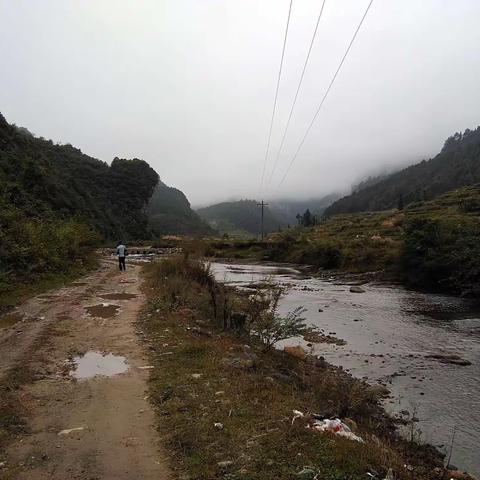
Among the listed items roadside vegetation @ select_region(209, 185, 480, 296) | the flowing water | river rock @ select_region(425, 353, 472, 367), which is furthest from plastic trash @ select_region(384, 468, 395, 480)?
roadside vegetation @ select_region(209, 185, 480, 296)

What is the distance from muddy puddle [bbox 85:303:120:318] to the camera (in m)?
15.5

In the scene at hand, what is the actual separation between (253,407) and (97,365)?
13.5 ft

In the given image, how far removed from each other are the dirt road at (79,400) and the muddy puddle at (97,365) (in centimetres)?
2

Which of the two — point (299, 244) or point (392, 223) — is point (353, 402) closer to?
point (299, 244)

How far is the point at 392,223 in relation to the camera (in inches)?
2968

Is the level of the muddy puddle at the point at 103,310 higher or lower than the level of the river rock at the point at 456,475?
higher

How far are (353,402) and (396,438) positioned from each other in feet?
3.24

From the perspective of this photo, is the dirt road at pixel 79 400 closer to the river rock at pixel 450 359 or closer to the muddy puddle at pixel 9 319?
the muddy puddle at pixel 9 319

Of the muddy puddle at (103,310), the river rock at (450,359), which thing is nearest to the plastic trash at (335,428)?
the river rock at (450,359)

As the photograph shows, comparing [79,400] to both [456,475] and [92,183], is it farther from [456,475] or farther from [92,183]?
[92,183]

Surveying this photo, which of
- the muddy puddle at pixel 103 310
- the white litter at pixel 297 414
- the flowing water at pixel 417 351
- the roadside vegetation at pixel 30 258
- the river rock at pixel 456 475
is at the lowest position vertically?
the flowing water at pixel 417 351

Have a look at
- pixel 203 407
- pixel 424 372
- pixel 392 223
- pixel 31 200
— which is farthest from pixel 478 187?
pixel 203 407

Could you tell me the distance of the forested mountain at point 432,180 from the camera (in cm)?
14038

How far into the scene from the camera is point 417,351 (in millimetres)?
16375
